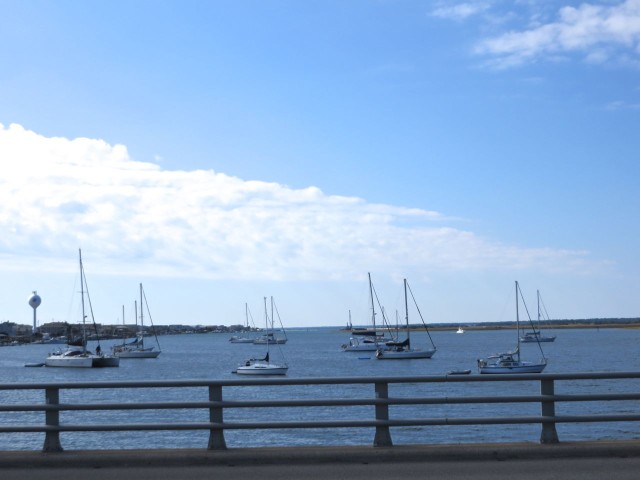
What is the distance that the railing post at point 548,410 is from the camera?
411 inches

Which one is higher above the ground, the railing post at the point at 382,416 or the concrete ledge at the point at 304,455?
the railing post at the point at 382,416

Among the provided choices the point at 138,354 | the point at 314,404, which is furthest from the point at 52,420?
the point at 138,354

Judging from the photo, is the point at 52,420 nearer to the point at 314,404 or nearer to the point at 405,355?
the point at 314,404

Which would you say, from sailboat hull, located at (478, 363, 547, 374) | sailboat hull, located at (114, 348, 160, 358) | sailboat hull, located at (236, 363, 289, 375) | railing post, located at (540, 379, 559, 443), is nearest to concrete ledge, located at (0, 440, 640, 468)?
railing post, located at (540, 379, 559, 443)

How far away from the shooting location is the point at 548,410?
10625 millimetres

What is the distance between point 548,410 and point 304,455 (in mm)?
3138

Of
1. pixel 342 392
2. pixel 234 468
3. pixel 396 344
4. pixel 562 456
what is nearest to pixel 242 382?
pixel 234 468

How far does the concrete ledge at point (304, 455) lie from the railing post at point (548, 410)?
266 mm

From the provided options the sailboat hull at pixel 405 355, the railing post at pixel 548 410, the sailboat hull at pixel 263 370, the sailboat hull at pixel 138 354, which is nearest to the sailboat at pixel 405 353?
the sailboat hull at pixel 405 355

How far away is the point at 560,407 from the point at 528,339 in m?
137

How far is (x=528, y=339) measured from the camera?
173m

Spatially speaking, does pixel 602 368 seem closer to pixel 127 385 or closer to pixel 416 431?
pixel 416 431

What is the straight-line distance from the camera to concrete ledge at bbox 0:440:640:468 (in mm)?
10156

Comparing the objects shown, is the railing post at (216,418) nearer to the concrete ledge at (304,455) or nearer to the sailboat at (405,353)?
the concrete ledge at (304,455)
